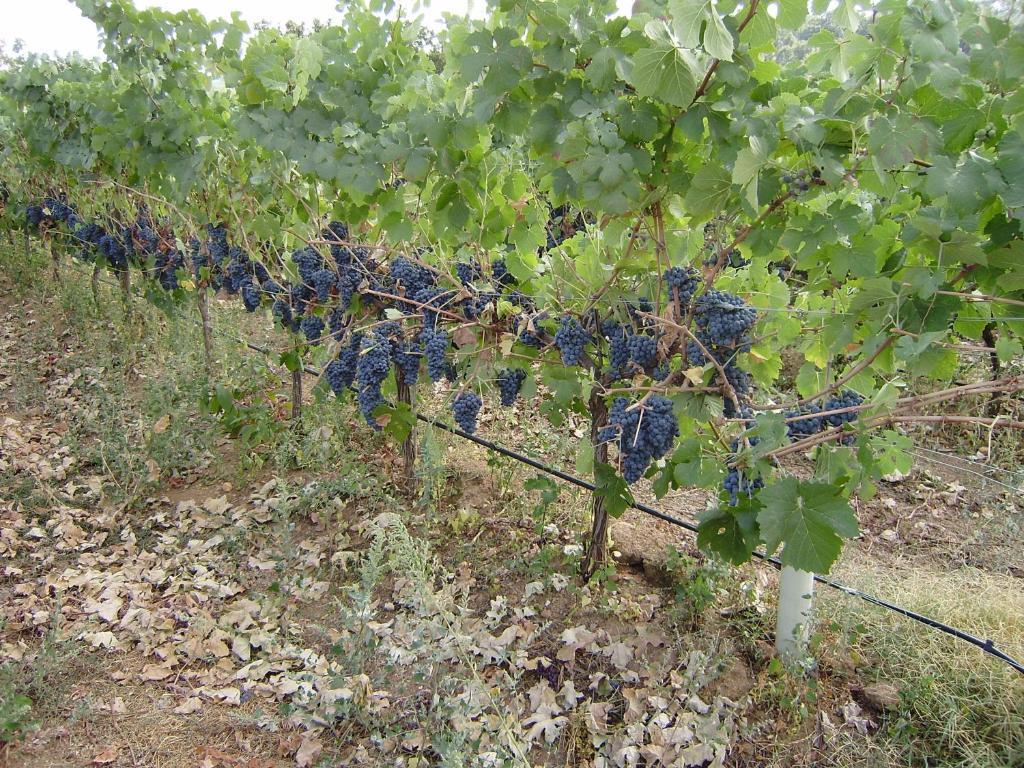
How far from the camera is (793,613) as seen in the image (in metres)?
2.65

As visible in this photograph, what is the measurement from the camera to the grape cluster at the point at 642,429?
85.7 inches

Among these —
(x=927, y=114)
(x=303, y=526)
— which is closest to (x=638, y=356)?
(x=927, y=114)

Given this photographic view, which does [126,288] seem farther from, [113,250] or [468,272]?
[468,272]

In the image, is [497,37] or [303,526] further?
[303,526]

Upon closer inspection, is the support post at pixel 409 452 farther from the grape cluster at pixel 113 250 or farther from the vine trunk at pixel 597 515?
the grape cluster at pixel 113 250

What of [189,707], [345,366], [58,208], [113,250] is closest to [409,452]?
[345,366]

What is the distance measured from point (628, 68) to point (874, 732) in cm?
237

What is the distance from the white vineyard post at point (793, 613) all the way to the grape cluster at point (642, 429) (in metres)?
0.78

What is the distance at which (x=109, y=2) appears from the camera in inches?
162

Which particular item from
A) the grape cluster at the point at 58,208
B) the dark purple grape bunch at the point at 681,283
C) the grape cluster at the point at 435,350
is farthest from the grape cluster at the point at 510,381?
the grape cluster at the point at 58,208

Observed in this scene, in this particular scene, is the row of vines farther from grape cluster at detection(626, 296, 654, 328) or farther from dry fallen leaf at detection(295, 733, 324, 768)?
dry fallen leaf at detection(295, 733, 324, 768)

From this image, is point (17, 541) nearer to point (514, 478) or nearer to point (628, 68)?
point (514, 478)

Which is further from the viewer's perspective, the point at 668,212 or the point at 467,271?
the point at 467,271

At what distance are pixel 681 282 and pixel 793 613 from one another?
135 centimetres
